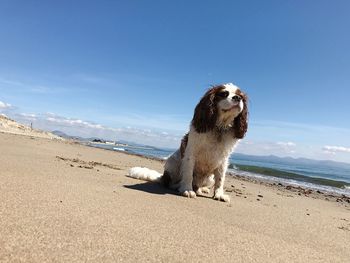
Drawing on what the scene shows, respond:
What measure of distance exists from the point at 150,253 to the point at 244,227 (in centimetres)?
184

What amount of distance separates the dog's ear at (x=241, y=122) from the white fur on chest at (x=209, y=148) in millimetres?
142

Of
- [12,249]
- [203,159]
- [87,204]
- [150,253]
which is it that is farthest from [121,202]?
[203,159]

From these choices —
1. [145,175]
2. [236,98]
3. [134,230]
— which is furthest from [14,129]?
[134,230]

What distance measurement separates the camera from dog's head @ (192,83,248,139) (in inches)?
253

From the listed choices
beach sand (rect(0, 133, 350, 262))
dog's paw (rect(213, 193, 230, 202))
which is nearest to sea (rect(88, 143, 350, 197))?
dog's paw (rect(213, 193, 230, 202))

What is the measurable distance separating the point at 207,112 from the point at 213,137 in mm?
483

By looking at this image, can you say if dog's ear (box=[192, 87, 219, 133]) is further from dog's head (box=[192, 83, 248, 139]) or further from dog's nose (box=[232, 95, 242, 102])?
dog's nose (box=[232, 95, 242, 102])

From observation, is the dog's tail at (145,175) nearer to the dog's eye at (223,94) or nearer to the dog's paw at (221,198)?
the dog's paw at (221,198)

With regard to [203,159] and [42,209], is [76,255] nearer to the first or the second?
[42,209]

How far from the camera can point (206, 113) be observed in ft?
21.2

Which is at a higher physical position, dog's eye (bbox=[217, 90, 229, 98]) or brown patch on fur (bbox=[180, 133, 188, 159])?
dog's eye (bbox=[217, 90, 229, 98])

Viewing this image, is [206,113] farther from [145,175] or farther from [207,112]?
[145,175]

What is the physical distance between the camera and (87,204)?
401cm

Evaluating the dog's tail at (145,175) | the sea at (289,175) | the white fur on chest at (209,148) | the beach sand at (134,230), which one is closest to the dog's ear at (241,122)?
the white fur on chest at (209,148)
